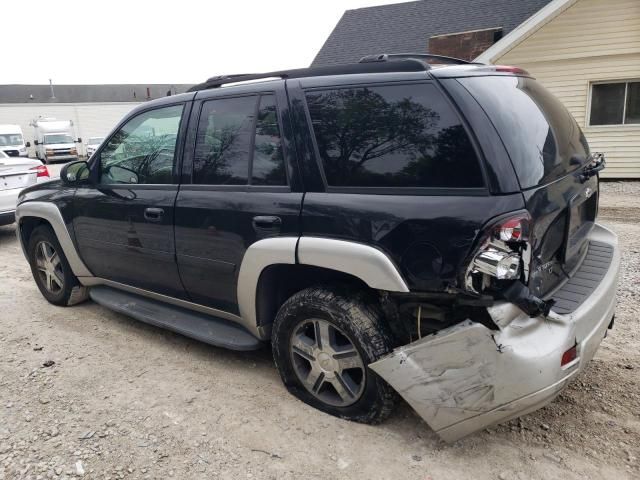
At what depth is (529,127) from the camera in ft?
8.38

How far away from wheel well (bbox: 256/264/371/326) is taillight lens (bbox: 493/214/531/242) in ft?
3.00

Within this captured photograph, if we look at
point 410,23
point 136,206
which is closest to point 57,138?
point 410,23

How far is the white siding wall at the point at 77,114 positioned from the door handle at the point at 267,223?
48389mm

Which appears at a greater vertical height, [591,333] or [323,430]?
[591,333]

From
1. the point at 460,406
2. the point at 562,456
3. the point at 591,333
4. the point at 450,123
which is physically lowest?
the point at 562,456

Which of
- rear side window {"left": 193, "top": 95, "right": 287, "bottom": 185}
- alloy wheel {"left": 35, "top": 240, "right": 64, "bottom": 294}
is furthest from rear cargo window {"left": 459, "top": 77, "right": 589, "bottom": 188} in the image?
alloy wheel {"left": 35, "top": 240, "right": 64, "bottom": 294}

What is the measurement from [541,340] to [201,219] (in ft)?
7.10

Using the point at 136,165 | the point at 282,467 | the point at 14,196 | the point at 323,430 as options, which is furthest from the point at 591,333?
the point at 14,196

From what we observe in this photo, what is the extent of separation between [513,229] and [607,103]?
1189 cm

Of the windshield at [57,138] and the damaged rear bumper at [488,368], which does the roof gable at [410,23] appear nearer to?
the damaged rear bumper at [488,368]

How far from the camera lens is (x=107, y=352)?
A: 13.0 feet

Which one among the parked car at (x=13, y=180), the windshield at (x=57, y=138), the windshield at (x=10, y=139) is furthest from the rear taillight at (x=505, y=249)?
the windshield at (x=57, y=138)

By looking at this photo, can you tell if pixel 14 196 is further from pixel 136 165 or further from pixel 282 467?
pixel 282 467

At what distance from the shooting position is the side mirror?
4.26m
